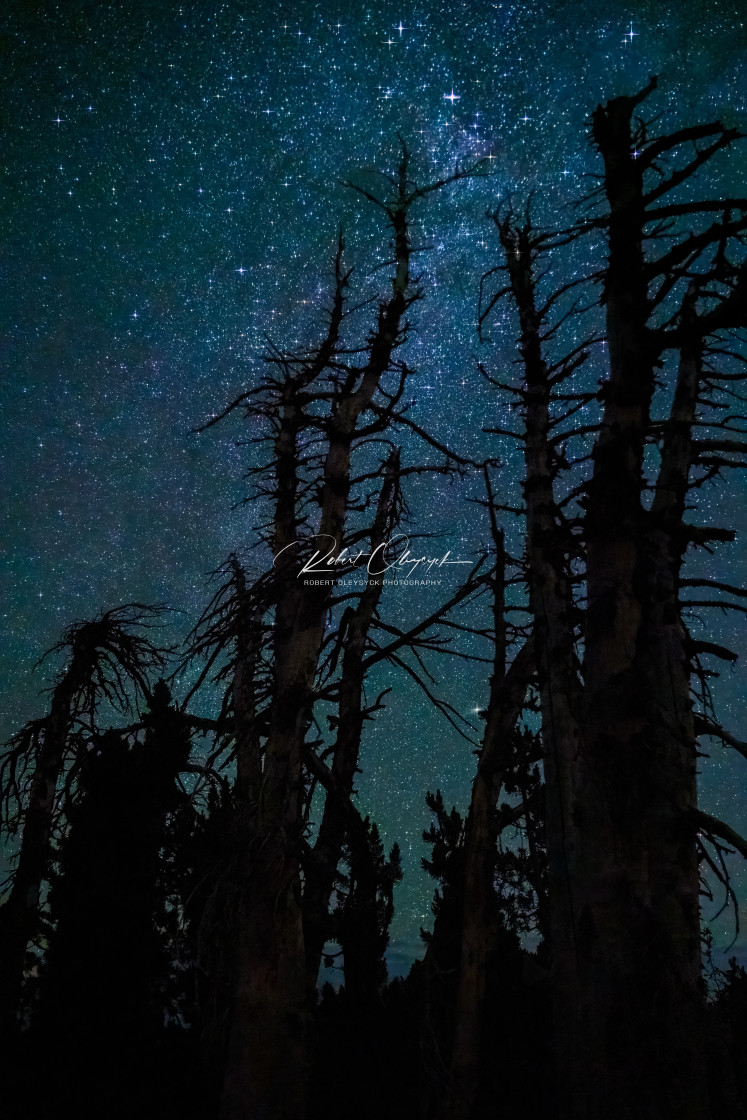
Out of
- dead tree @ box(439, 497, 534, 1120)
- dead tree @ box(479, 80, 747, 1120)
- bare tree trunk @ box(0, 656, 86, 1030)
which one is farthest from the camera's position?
bare tree trunk @ box(0, 656, 86, 1030)

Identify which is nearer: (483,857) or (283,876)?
(283,876)

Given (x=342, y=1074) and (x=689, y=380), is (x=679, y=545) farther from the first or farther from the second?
(x=342, y=1074)

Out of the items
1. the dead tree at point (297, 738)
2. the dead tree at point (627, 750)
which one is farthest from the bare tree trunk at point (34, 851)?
the dead tree at point (627, 750)

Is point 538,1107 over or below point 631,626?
below

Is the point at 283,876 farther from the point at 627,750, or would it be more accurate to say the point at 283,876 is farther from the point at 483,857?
the point at 483,857

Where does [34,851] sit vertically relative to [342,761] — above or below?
below

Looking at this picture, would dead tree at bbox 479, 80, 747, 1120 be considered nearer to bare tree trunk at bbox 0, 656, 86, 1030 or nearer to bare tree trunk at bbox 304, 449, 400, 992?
bare tree trunk at bbox 304, 449, 400, 992

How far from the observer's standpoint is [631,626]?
12.6 feet

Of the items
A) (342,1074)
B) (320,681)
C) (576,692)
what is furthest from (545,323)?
(342,1074)

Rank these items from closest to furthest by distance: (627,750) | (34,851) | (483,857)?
(627,750) < (483,857) < (34,851)

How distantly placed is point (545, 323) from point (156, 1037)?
1503 centimetres

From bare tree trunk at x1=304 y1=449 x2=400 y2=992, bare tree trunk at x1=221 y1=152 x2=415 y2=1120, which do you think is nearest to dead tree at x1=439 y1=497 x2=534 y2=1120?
bare tree trunk at x1=304 y1=449 x2=400 y2=992

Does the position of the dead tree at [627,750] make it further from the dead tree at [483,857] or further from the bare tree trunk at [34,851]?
the bare tree trunk at [34,851]

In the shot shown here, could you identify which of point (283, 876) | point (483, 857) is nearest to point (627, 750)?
point (283, 876)
